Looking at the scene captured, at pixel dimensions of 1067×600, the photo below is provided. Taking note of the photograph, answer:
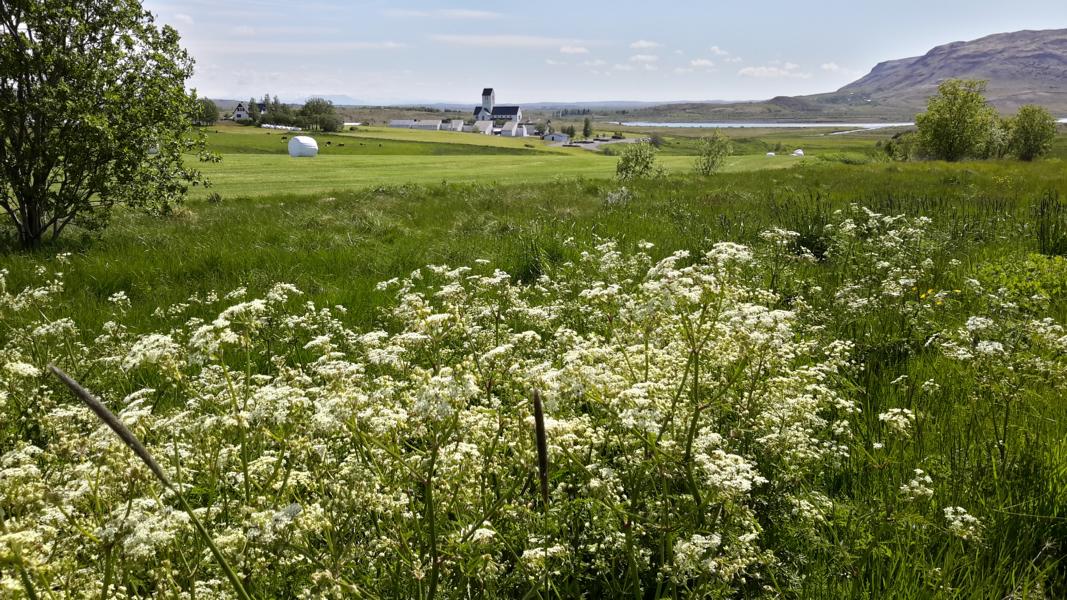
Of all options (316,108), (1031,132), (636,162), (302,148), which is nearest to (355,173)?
(636,162)

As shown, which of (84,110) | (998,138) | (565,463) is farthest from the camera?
(998,138)

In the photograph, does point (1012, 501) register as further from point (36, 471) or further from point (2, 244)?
point (2, 244)

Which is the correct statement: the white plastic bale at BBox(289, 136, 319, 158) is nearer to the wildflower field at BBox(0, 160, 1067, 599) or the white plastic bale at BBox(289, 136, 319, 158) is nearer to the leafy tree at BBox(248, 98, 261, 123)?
the wildflower field at BBox(0, 160, 1067, 599)

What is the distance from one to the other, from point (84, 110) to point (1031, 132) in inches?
4252

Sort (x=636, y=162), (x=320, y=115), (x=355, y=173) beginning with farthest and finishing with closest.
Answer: (x=320, y=115), (x=355, y=173), (x=636, y=162)

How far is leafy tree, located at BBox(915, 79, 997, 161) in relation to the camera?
58.8 m

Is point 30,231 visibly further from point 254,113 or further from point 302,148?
point 254,113

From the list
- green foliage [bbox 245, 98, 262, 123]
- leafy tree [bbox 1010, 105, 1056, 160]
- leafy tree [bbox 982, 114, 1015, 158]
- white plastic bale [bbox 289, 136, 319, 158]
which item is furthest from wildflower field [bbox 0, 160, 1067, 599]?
green foliage [bbox 245, 98, 262, 123]

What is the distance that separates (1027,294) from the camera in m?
7.28

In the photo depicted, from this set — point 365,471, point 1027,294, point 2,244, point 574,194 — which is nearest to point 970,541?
point 365,471

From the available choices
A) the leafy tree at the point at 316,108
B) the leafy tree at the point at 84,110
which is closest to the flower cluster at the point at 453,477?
the leafy tree at the point at 84,110

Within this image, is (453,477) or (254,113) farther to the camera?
(254,113)

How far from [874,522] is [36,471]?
407 centimetres

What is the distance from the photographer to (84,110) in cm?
1294
